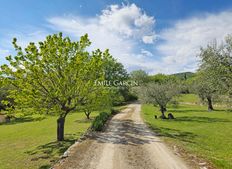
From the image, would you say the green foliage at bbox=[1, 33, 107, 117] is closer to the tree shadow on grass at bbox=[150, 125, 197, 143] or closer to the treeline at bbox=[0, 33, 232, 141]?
the treeline at bbox=[0, 33, 232, 141]

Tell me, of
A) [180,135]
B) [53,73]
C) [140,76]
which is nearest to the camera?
[53,73]

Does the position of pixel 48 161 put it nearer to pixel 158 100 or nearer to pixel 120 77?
pixel 158 100

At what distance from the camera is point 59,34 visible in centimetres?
2008

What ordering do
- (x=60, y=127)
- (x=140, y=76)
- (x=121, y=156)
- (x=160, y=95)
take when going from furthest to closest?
(x=140, y=76) → (x=160, y=95) → (x=60, y=127) → (x=121, y=156)

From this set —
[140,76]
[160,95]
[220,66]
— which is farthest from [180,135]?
[140,76]

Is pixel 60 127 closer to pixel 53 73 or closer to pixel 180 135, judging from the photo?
pixel 53 73

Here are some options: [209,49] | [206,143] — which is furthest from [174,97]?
[206,143]

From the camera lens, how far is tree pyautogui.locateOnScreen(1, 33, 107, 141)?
19.2 m

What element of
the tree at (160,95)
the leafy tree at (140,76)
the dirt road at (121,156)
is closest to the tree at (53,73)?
the dirt road at (121,156)

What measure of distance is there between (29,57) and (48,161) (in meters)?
9.33

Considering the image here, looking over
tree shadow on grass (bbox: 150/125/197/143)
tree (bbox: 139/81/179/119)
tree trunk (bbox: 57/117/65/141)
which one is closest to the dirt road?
tree shadow on grass (bbox: 150/125/197/143)

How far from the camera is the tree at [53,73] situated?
755 inches

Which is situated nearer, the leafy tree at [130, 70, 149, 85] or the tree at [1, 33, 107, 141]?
the tree at [1, 33, 107, 141]

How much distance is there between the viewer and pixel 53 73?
20.5 meters
